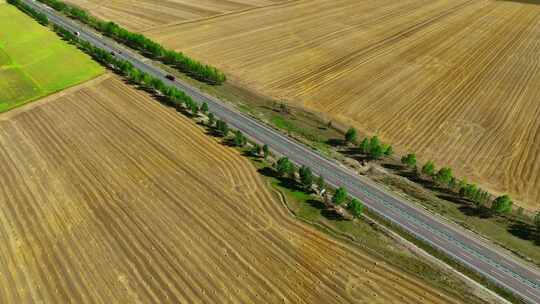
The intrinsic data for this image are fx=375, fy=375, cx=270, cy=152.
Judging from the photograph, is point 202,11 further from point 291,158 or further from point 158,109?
point 291,158

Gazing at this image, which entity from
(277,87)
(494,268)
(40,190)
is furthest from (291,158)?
(40,190)

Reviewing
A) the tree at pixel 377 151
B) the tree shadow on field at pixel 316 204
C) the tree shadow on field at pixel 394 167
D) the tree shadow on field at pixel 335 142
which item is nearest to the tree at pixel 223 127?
the tree shadow on field at pixel 335 142

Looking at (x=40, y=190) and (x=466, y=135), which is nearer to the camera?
(x=40, y=190)

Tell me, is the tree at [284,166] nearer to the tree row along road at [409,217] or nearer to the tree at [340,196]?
the tree row along road at [409,217]

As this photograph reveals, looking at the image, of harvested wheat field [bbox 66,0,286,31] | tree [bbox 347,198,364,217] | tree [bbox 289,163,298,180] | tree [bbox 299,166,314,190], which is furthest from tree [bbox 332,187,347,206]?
harvested wheat field [bbox 66,0,286,31]

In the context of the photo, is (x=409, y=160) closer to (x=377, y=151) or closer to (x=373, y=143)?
(x=377, y=151)
